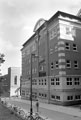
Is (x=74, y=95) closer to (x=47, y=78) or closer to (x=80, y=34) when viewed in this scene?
(x=47, y=78)

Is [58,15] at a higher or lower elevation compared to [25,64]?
higher

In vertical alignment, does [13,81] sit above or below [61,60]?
below

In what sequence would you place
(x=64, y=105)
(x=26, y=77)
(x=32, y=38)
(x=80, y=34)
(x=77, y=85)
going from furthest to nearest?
(x=26, y=77)
(x=32, y=38)
(x=80, y=34)
(x=77, y=85)
(x=64, y=105)

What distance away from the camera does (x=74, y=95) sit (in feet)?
100

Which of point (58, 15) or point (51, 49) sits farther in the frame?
point (51, 49)

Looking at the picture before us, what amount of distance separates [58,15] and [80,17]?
5.72 m

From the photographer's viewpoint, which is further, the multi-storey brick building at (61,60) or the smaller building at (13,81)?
the smaller building at (13,81)

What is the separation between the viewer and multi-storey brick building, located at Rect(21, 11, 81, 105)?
3038 cm

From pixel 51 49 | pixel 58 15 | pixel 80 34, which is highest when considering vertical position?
pixel 58 15

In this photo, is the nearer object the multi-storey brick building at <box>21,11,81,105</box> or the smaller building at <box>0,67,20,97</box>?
the multi-storey brick building at <box>21,11,81,105</box>

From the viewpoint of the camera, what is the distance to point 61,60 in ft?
99.8

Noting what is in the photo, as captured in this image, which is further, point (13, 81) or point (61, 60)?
point (13, 81)

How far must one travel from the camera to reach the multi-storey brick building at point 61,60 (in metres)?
30.4

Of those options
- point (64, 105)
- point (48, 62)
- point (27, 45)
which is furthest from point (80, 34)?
point (27, 45)
